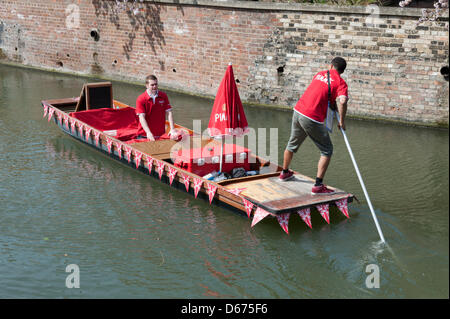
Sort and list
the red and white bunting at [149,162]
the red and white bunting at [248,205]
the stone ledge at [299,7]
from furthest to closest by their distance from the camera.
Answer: the stone ledge at [299,7] < the red and white bunting at [149,162] < the red and white bunting at [248,205]

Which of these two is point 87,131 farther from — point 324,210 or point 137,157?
point 324,210

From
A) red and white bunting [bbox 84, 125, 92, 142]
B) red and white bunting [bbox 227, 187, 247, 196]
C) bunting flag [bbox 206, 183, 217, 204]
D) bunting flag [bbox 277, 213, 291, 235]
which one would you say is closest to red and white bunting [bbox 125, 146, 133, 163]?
red and white bunting [bbox 84, 125, 92, 142]

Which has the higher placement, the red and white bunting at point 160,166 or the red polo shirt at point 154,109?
the red polo shirt at point 154,109

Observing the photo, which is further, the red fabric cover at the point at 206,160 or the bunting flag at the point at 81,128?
the bunting flag at the point at 81,128

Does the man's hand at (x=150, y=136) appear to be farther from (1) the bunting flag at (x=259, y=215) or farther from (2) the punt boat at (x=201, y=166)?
(1) the bunting flag at (x=259, y=215)

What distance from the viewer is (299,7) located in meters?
15.0

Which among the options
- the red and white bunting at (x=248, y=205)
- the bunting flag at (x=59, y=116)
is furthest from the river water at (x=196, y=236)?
the bunting flag at (x=59, y=116)

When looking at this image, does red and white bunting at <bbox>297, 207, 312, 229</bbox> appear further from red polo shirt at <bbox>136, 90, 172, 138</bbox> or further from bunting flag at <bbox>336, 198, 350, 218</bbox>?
red polo shirt at <bbox>136, 90, 172, 138</bbox>

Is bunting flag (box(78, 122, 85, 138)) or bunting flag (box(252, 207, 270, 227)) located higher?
bunting flag (box(78, 122, 85, 138))

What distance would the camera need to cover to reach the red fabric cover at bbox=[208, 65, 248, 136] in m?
8.70

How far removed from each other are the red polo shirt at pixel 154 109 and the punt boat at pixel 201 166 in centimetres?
35

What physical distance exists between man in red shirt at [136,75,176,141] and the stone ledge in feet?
19.6

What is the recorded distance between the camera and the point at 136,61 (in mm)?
18750

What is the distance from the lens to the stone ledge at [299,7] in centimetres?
1361
